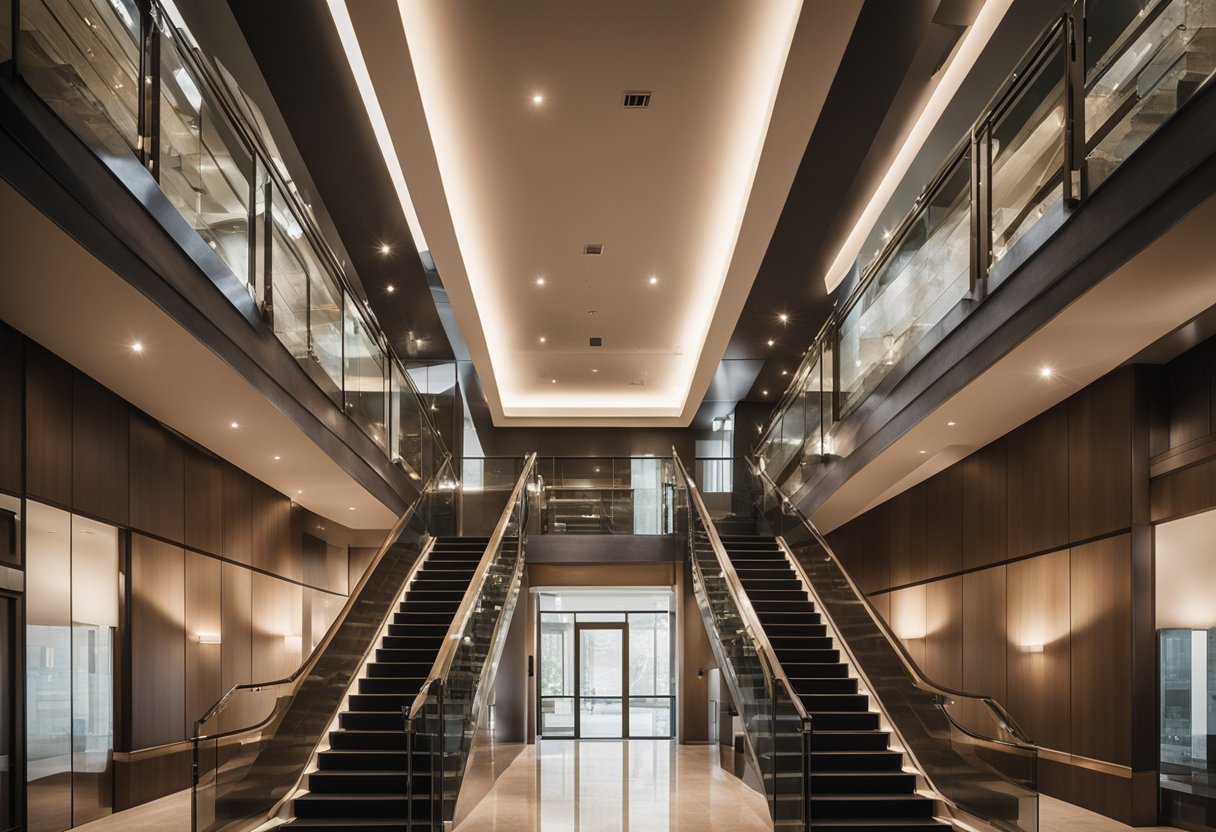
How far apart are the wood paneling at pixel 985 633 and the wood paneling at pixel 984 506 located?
208mm

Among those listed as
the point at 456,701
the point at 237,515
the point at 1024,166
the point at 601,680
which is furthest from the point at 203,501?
the point at 601,680

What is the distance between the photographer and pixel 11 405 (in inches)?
285

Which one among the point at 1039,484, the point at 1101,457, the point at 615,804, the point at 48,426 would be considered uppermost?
the point at 48,426

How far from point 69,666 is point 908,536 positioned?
33.6 ft

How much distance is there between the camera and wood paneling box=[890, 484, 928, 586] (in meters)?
13.6

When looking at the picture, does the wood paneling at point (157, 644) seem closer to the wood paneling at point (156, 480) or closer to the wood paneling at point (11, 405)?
the wood paneling at point (156, 480)

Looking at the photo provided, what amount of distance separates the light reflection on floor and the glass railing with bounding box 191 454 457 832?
1.65 metres

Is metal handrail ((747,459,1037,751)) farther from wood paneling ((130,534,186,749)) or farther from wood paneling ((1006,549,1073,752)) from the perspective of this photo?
wood paneling ((130,534,186,749))

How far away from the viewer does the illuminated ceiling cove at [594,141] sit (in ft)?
26.0

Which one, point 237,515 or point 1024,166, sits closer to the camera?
point 1024,166

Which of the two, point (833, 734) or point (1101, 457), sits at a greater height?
point (1101, 457)

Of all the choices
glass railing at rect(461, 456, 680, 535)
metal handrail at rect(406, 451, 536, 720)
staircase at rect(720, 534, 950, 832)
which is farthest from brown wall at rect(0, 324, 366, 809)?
staircase at rect(720, 534, 950, 832)

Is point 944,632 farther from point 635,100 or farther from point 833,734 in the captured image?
point 635,100

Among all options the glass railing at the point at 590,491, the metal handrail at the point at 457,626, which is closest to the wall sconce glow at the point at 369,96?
the metal handrail at the point at 457,626
